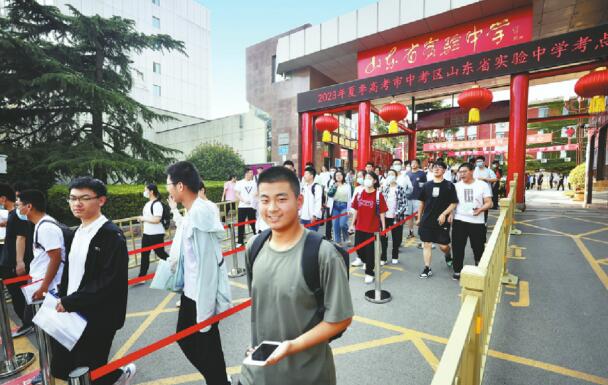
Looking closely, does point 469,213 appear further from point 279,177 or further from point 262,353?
point 262,353

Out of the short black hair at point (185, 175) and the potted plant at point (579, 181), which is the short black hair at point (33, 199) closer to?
the short black hair at point (185, 175)

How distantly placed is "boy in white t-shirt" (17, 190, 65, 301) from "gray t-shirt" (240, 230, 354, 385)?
210 cm

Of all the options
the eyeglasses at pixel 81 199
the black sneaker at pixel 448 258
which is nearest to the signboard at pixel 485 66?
the black sneaker at pixel 448 258

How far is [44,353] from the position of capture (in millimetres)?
1847

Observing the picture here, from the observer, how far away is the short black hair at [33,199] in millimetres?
2775

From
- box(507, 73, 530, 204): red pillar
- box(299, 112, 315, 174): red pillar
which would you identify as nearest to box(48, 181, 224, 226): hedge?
box(299, 112, 315, 174): red pillar

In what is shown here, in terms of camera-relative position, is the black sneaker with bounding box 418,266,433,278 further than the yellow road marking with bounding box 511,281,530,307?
Yes

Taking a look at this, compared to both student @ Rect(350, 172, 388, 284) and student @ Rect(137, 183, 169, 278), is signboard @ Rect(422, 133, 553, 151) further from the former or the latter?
student @ Rect(137, 183, 169, 278)

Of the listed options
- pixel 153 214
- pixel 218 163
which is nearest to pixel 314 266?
pixel 153 214

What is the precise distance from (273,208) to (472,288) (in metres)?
1.25

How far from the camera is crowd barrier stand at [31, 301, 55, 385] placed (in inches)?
71.9

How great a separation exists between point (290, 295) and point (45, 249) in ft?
7.71

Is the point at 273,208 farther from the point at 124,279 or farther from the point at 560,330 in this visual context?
the point at 560,330

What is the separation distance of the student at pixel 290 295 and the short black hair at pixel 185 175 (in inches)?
40.0
